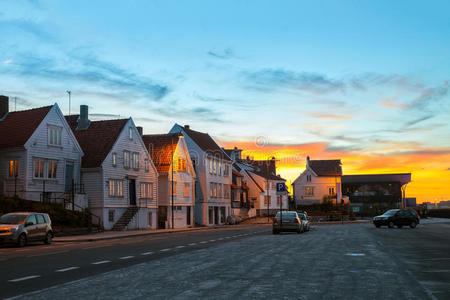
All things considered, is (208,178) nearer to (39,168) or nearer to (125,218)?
(125,218)

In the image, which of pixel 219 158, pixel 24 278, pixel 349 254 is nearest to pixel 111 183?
pixel 219 158

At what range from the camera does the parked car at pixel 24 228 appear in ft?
77.7

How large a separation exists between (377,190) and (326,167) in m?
26.0

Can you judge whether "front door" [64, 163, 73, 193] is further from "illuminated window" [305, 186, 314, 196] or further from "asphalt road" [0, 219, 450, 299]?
"illuminated window" [305, 186, 314, 196]

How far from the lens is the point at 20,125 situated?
4212 cm

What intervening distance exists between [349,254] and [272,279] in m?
7.10

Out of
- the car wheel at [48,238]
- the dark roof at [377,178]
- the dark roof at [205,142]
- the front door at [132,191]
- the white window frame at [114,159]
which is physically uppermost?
the dark roof at [205,142]

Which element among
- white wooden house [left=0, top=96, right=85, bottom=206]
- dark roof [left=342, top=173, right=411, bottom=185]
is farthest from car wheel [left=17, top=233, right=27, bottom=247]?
dark roof [left=342, top=173, right=411, bottom=185]

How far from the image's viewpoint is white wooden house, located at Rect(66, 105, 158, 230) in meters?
45.0

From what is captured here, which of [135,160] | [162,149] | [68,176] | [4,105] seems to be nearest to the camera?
[68,176]

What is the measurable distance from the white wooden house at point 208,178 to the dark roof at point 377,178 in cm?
6632

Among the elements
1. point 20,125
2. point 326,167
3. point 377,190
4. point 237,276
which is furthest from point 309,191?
point 237,276

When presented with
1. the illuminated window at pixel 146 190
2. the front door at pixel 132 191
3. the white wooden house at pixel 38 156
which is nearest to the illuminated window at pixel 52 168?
the white wooden house at pixel 38 156

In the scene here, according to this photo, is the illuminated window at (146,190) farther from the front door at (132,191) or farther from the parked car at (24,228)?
the parked car at (24,228)
